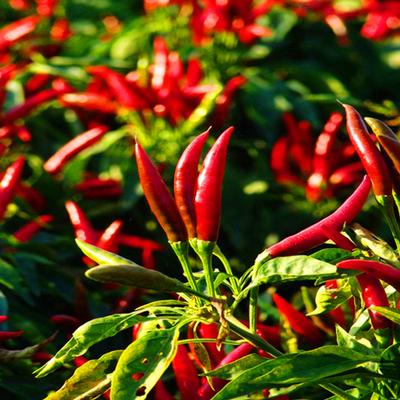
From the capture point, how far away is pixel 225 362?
118cm

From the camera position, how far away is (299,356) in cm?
93

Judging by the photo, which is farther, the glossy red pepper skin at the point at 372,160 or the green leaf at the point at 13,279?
the green leaf at the point at 13,279

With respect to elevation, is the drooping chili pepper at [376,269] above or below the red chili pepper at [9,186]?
above

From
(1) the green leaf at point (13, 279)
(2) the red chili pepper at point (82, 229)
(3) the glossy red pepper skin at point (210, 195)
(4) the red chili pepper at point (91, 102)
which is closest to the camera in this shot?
(3) the glossy red pepper skin at point (210, 195)

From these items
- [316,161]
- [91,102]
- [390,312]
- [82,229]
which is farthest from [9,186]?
[390,312]

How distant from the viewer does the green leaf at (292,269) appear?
0.92m

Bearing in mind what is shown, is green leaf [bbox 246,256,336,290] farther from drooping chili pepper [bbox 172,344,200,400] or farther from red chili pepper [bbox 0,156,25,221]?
red chili pepper [bbox 0,156,25,221]

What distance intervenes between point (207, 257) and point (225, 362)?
25 cm

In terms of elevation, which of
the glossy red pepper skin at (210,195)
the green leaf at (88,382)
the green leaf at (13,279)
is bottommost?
the green leaf at (13,279)

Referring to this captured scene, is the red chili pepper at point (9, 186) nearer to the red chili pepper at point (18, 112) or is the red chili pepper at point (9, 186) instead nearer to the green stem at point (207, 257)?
the red chili pepper at point (18, 112)

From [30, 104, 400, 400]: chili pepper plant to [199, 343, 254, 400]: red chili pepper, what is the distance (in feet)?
A: 0.25

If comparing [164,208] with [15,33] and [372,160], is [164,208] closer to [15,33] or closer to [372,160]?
[372,160]

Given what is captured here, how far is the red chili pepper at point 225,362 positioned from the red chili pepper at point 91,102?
1.24m

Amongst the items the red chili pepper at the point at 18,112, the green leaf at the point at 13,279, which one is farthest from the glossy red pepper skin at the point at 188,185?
the red chili pepper at the point at 18,112
